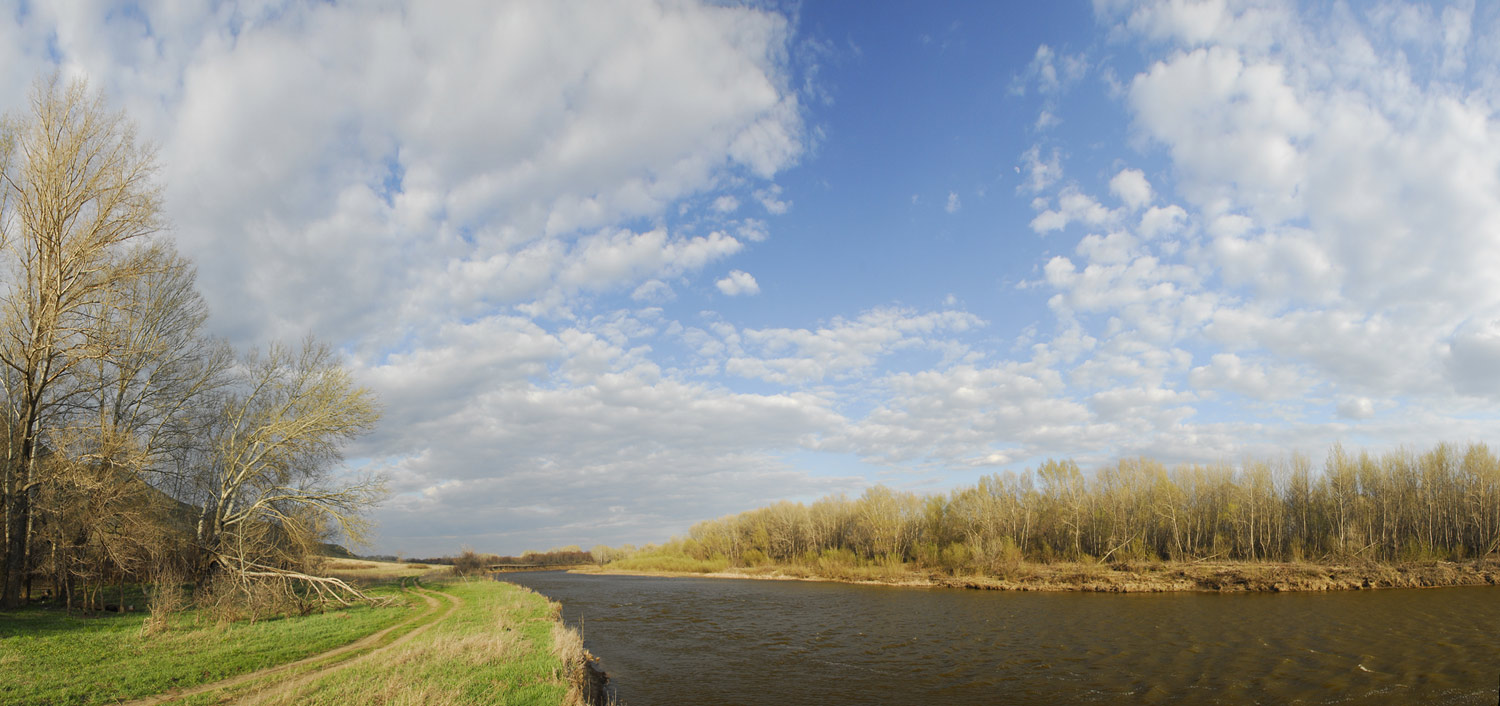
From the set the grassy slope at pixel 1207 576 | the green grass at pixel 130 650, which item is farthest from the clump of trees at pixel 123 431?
the grassy slope at pixel 1207 576

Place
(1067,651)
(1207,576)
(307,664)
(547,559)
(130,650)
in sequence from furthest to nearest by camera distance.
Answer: (547,559), (1207,576), (1067,651), (307,664), (130,650)

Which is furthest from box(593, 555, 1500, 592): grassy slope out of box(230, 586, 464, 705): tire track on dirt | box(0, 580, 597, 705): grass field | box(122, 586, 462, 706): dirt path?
box(230, 586, 464, 705): tire track on dirt

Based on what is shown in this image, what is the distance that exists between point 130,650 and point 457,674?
8.78 meters

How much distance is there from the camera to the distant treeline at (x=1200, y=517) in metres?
50.9

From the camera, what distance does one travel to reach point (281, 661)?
1503 centimetres

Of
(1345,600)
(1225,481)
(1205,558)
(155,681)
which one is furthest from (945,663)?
(1225,481)

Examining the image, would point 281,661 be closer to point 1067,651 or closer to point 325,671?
point 325,671

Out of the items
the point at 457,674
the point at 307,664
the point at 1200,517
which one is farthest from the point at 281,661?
the point at 1200,517

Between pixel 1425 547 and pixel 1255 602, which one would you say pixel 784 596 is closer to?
pixel 1255 602

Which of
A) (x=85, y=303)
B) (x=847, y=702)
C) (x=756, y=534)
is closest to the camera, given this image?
(x=847, y=702)

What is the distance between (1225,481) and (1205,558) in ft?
29.3

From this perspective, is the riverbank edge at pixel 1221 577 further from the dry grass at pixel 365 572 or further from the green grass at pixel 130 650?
the green grass at pixel 130 650

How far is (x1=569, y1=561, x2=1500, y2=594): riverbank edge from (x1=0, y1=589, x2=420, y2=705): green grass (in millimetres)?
47608

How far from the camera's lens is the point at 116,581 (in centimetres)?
2811
